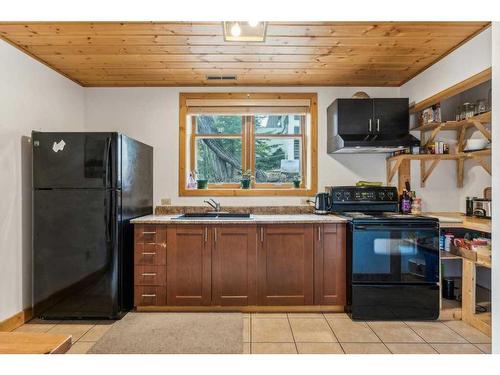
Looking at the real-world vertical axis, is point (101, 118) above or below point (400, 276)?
above

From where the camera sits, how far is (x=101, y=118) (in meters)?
3.81

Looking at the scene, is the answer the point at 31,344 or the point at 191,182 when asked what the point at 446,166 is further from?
the point at 31,344

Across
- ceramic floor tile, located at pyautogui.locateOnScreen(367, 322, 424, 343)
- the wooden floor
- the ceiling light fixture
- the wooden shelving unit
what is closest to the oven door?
ceramic floor tile, located at pyautogui.locateOnScreen(367, 322, 424, 343)

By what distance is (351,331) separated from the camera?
8.81ft

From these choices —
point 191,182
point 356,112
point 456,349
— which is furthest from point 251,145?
point 456,349

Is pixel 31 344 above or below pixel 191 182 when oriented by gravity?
below

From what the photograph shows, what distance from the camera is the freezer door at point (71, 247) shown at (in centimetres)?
283

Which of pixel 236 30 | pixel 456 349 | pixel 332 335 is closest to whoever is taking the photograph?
pixel 236 30

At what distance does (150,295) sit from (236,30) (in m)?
2.43

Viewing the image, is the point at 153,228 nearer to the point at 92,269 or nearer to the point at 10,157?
the point at 92,269

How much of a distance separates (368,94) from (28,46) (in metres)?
3.50

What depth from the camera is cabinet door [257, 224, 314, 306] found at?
3049 millimetres

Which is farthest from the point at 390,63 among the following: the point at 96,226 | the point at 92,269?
the point at 92,269

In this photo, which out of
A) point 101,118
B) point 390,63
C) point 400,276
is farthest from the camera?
point 101,118
